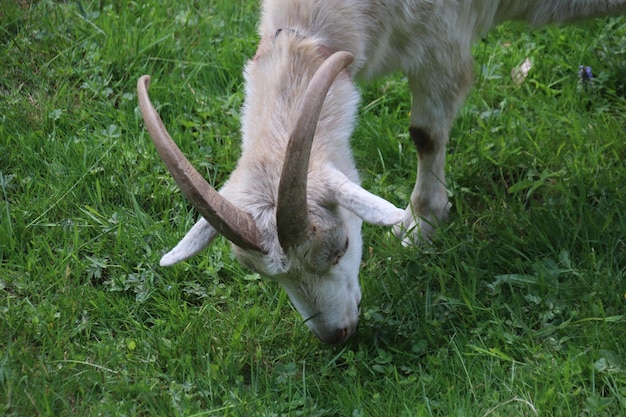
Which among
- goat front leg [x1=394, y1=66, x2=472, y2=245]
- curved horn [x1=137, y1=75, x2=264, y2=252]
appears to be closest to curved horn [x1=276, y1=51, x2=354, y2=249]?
curved horn [x1=137, y1=75, x2=264, y2=252]

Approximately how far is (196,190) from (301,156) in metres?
0.39

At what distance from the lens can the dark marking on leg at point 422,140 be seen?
455 centimetres

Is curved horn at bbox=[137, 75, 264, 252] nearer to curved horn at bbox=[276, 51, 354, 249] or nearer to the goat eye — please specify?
curved horn at bbox=[276, 51, 354, 249]

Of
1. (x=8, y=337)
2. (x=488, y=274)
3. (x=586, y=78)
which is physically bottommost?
(x=8, y=337)

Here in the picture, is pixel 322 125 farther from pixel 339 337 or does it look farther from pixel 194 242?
pixel 339 337

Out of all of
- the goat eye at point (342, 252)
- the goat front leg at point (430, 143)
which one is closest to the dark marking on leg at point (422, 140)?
the goat front leg at point (430, 143)

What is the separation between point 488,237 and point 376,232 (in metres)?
0.55

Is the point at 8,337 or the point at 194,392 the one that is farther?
the point at 8,337

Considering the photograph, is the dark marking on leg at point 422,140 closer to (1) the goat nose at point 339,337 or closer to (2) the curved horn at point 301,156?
(1) the goat nose at point 339,337

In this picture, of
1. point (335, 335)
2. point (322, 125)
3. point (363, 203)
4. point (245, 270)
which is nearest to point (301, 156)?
point (363, 203)

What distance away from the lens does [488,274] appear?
427cm

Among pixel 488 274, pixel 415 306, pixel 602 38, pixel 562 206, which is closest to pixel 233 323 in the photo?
pixel 415 306

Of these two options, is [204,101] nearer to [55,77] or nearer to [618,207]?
[55,77]

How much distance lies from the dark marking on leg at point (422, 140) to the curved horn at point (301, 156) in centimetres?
129
